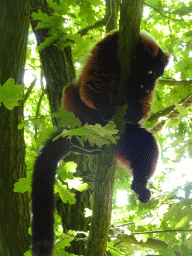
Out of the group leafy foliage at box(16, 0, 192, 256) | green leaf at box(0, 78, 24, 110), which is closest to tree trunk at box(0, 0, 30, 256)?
leafy foliage at box(16, 0, 192, 256)

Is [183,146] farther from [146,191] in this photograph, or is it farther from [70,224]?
[70,224]

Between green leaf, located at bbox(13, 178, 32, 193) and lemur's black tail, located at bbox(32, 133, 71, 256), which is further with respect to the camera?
green leaf, located at bbox(13, 178, 32, 193)

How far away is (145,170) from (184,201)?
4.62 feet

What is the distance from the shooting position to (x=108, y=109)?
2768 millimetres

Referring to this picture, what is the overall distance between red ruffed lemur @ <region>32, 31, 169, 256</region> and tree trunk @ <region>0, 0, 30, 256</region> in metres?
0.36

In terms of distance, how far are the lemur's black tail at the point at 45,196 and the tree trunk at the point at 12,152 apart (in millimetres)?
352

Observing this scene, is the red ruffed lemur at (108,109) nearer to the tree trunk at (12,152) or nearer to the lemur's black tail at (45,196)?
the lemur's black tail at (45,196)

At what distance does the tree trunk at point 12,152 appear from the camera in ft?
8.35

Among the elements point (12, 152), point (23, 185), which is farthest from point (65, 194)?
point (12, 152)

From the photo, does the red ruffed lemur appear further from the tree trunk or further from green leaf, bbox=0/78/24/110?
green leaf, bbox=0/78/24/110

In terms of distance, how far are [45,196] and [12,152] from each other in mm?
668

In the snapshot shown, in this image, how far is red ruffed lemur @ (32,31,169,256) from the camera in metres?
2.23

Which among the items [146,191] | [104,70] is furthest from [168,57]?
[146,191]

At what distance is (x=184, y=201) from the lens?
1.79 m
